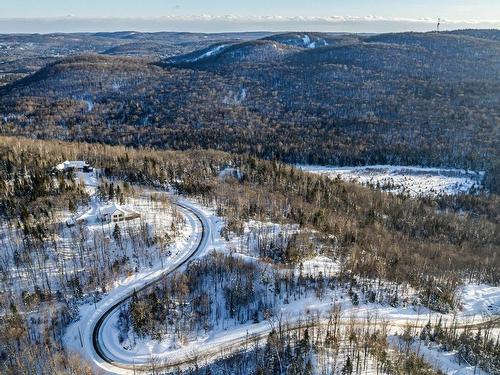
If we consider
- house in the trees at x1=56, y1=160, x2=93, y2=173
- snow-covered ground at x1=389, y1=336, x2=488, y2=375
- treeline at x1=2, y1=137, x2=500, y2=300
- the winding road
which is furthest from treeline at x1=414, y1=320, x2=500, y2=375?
house in the trees at x1=56, y1=160, x2=93, y2=173

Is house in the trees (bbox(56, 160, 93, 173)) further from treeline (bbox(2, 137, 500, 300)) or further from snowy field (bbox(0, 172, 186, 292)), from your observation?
snowy field (bbox(0, 172, 186, 292))

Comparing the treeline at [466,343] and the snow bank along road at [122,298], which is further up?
the snow bank along road at [122,298]

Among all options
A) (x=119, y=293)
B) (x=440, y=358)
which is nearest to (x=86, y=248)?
(x=119, y=293)

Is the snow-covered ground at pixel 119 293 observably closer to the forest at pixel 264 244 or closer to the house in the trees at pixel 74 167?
the forest at pixel 264 244

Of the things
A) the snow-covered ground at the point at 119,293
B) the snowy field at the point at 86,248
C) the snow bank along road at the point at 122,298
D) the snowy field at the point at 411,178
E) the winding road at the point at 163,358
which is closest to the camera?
the winding road at the point at 163,358

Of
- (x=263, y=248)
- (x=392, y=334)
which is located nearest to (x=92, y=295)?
(x=263, y=248)

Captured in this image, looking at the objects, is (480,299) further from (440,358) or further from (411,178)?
(411,178)

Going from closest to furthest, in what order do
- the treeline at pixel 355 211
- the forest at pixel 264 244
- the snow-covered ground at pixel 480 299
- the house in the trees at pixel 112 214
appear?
the forest at pixel 264 244
the snow-covered ground at pixel 480 299
the house in the trees at pixel 112 214
the treeline at pixel 355 211

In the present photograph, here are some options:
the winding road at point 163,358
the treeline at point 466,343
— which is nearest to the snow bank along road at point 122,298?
the winding road at point 163,358
